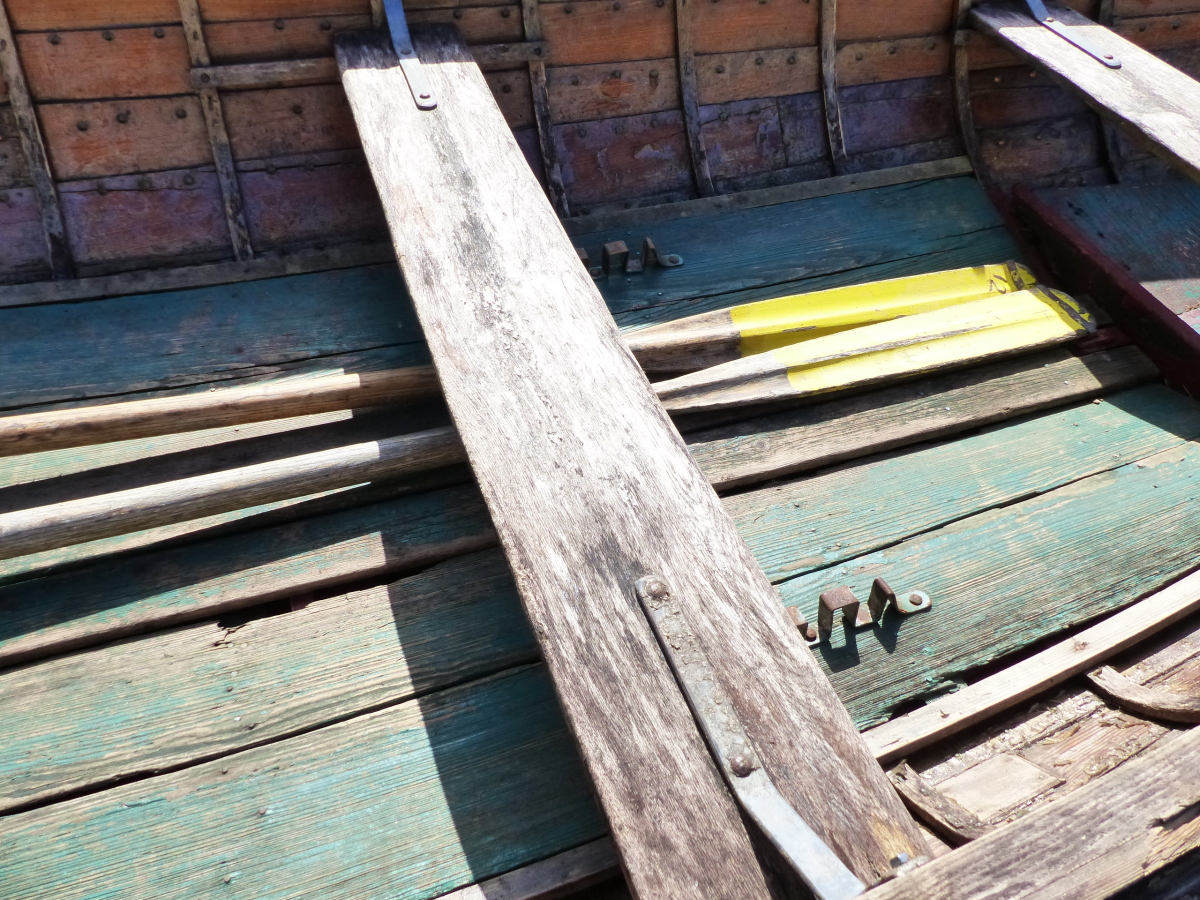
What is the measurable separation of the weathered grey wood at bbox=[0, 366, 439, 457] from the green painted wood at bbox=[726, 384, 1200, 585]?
917 mm

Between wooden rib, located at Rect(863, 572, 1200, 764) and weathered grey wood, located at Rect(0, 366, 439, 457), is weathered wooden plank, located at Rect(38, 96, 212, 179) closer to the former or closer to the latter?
weathered grey wood, located at Rect(0, 366, 439, 457)

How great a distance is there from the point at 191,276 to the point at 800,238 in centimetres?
199

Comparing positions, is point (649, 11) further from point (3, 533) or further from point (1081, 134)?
point (3, 533)

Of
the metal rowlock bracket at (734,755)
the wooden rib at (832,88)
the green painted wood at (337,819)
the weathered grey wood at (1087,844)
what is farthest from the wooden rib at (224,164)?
the weathered grey wood at (1087,844)

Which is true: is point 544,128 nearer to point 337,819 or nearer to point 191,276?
point 191,276

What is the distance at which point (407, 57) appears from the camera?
2629 millimetres

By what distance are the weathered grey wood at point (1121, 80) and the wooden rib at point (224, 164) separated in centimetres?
277

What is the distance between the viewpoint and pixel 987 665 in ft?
6.16

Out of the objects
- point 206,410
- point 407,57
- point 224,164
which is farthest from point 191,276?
point 407,57

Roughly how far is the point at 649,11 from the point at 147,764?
2.73 meters

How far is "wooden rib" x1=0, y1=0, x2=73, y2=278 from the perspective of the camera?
245 centimetres

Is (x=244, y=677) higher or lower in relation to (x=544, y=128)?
lower

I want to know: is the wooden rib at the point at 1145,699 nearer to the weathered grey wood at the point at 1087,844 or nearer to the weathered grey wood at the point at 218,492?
the weathered grey wood at the point at 1087,844

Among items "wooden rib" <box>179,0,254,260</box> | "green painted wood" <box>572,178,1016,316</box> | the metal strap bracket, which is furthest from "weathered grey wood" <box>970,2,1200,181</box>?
"wooden rib" <box>179,0,254,260</box>
